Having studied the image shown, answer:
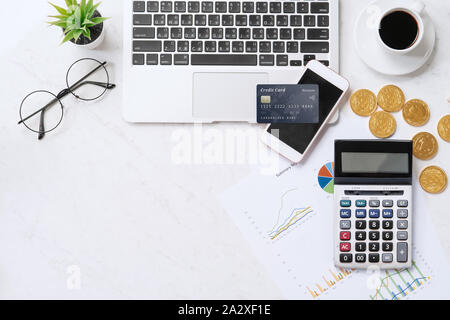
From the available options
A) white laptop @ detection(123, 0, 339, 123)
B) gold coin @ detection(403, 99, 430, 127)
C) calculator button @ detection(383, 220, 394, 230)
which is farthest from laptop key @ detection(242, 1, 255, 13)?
calculator button @ detection(383, 220, 394, 230)

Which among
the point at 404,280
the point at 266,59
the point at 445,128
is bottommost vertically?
the point at 404,280

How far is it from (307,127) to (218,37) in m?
0.22

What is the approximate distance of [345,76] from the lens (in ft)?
2.35

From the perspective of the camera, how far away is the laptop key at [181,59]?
70 cm

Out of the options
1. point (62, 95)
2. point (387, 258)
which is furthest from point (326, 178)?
point (62, 95)

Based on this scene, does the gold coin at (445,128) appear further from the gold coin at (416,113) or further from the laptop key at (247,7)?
the laptop key at (247,7)

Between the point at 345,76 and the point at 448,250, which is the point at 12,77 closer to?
the point at 345,76

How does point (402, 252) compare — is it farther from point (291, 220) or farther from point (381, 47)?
point (381, 47)

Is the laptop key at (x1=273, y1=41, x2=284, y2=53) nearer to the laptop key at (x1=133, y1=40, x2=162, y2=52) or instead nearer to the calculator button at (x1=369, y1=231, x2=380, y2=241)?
the laptop key at (x1=133, y1=40, x2=162, y2=52)

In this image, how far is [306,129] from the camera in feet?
2.32

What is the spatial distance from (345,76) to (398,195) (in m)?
0.22

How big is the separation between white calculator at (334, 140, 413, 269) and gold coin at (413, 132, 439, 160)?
34 millimetres
